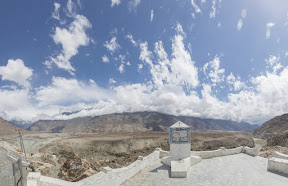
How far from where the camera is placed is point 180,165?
10406 millimetres

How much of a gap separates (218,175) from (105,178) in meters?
6.21

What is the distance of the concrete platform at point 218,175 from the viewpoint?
28.5 feet

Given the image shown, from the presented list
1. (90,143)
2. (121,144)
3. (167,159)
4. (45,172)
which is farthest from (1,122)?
(167,159)

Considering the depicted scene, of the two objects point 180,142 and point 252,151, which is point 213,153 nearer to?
point 252,151

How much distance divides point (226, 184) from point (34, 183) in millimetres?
8274

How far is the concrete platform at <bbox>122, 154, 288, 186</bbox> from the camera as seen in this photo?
8688mm

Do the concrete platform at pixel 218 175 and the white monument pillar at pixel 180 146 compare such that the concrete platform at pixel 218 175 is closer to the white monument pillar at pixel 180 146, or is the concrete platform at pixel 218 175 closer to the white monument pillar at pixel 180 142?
the white monument pillar at pixel 180 146

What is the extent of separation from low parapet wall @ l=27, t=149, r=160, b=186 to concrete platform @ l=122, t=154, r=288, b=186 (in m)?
0.33

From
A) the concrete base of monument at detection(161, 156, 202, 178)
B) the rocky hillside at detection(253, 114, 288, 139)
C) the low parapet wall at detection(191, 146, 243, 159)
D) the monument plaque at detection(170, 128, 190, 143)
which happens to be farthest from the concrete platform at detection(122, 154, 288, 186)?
the rocky hillside at detection(253, 114, 288, 139)

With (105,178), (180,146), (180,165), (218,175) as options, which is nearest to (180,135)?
(180,146)

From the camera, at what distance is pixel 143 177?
10.1 m

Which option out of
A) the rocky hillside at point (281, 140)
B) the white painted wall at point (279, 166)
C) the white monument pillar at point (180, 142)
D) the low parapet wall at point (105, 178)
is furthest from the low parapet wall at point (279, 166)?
the rocky hillside at point (281, 140)

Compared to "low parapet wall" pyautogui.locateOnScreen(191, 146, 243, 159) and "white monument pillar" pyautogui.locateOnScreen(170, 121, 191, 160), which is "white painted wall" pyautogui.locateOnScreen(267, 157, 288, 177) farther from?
"white monument pillar" pyautogui.locateOnScreen(170, 121, 191, 160)

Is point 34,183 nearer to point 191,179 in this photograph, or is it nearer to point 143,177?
point 143,177
